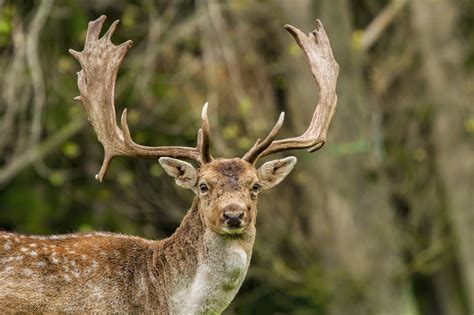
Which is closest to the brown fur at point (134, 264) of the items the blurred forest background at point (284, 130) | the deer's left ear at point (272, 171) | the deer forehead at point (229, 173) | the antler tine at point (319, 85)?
the deer forehead at point (229, 173)

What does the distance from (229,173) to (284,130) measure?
40.4 feet

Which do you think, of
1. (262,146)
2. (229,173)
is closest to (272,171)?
(262,146)

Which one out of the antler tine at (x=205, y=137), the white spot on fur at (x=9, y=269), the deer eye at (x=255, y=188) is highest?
the antler tine at (x=205, y=137)

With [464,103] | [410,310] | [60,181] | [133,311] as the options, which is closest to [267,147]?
[133,311]

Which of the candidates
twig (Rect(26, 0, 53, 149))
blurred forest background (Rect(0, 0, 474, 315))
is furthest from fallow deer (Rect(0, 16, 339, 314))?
blurred forest background (Rect(0, 0, 474, 315))

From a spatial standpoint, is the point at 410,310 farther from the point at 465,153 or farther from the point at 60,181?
the point at 60,181

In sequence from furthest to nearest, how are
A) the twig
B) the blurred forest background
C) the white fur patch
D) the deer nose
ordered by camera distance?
the blurred forest background, the twig, the white fur patch, the deer nose

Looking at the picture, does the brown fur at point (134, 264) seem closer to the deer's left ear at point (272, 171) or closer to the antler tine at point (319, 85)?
the deer's left ear at point (272, 171)

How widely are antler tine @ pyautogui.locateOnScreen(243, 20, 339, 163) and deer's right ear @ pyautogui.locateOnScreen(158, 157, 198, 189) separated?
0.92m

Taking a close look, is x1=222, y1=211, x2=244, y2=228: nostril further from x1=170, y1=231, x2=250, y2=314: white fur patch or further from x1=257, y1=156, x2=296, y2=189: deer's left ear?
x1=257, y1=156, x2=296, y2=189: deer's left ear

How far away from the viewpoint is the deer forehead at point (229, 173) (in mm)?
11023

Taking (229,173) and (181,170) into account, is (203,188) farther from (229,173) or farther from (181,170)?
(181,170)

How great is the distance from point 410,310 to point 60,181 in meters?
6.76

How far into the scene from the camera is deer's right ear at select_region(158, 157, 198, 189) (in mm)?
11391
